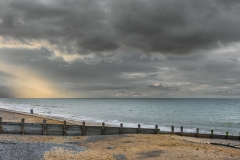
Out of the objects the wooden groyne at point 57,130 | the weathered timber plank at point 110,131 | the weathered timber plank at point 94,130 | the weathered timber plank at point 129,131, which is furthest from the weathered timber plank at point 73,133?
the weathered timber plank at point 129,131

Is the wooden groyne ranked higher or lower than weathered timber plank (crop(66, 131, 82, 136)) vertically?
higher

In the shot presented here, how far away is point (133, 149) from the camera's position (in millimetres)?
18375

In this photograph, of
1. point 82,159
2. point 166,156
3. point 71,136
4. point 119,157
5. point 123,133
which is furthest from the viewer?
point 123,133

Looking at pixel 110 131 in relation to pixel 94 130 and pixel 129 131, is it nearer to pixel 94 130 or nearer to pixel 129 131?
pixel 94 130

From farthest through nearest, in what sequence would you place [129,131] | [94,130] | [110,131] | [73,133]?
[129,131], [110,131], [94,130], [73,133]

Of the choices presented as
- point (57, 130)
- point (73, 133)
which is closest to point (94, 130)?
point (73, 133)

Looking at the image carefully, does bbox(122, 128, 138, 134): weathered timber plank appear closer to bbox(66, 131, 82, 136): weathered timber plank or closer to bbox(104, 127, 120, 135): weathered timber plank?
bbox(104, 127, 120, 135): weathered timber plank

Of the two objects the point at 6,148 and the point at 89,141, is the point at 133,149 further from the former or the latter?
the point at 6,148

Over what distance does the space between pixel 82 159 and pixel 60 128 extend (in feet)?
34.5

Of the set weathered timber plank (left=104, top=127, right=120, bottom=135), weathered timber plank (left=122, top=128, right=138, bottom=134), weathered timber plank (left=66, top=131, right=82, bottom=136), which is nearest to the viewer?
weathered timber plank (left=66, top=131, right=82, bottom=136)

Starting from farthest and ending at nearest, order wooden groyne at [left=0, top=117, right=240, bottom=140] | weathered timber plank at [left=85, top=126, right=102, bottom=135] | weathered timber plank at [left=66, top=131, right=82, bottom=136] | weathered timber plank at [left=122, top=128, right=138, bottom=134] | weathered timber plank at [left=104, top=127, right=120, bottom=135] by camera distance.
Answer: weathered timber plank at [left=122, top=128, right=138, bottom=134] < weathered timber plank at [left=104, top=127, right=120, bottom=135] < weathered timber plank at [left=85, top=126, right=102, bottom=135] < weathered timber plank at [left=66, top=131, right=82, bottom=136] < wooden groyne at [left=0, top=117, right=240, bottom=140]

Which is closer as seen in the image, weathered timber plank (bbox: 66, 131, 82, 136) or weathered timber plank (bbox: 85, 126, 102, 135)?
weathered timber plank (bbox: 66, 131, 82, 136)

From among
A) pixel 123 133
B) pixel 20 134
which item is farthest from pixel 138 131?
pixel 20 134

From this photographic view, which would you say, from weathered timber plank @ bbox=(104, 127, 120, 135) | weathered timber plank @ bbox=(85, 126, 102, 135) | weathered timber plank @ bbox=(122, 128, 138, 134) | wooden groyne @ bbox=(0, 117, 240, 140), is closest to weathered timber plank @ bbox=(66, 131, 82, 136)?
wooden groyne @ bbox=(0, 117, 240, 140)
